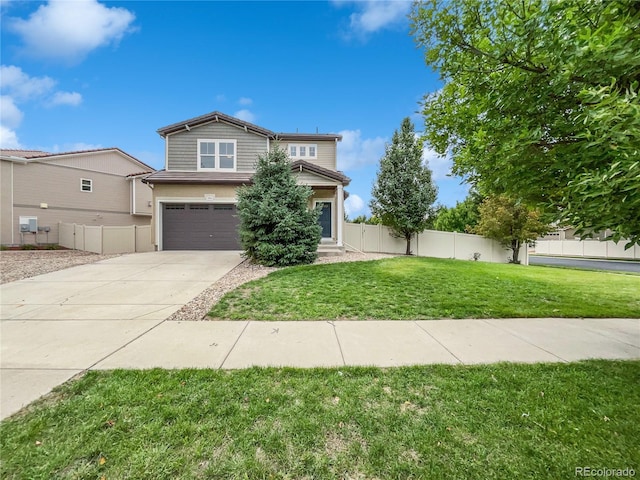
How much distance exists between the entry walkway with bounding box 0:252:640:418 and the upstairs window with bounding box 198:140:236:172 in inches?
397

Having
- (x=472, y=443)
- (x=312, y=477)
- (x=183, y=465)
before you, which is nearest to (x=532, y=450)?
(x=472, y=443)

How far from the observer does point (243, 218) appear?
990 cm

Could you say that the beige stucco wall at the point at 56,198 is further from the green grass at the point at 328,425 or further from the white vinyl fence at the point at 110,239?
the green grass at the point at 328,425

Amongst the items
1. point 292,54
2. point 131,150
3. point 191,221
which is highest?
point 292,54

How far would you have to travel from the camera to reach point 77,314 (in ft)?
17.0

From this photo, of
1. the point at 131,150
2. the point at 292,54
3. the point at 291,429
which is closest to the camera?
the point at 291,429

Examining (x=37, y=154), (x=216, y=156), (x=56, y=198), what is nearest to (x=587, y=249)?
(x=216, y=156)

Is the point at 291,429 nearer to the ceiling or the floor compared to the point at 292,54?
nearer to the floor

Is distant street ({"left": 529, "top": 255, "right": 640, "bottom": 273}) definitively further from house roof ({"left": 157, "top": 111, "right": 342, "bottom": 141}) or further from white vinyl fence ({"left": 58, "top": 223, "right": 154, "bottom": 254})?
white vinyl fence ({"left": 58, "top": 223, "right": 154, "bottom": 254})

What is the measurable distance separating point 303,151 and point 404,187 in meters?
6.45

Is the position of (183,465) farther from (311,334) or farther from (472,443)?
(311,334)

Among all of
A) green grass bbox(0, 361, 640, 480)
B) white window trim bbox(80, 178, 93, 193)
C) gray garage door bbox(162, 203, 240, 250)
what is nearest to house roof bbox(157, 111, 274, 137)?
gray garage door bbox(162, 203, 240, 250)

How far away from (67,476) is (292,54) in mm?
15946

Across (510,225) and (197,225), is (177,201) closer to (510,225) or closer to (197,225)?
(197,225)
